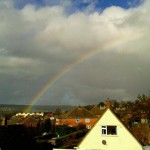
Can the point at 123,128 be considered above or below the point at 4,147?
above

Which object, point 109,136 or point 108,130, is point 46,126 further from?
point 109,136

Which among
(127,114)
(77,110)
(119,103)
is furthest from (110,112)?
(119,103)

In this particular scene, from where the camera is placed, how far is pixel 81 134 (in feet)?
201

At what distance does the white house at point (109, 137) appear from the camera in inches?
1204

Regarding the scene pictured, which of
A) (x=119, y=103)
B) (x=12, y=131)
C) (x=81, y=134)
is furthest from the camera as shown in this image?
(x=119, y=103)

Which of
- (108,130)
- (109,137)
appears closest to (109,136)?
(109,137)

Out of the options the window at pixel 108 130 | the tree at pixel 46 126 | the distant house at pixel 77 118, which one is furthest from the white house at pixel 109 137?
the distant house at pixel 77 118

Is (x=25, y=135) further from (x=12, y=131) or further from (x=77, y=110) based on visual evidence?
(x=77, y=110)

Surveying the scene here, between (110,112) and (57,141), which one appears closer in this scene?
(110,112)

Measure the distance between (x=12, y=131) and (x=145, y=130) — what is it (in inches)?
1132

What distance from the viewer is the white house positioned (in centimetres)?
3058

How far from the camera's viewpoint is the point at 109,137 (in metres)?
31.0

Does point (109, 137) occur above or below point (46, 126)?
below

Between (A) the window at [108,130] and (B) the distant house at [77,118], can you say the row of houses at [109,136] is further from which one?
(B) the distant house at [77,118]
